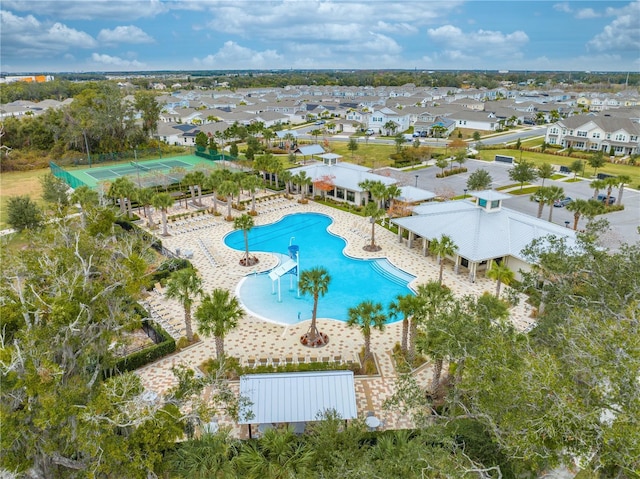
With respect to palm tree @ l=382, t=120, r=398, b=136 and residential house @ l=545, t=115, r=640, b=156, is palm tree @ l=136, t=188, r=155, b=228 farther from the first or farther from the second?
residential house @ l=545, t=115, r=640, b=156

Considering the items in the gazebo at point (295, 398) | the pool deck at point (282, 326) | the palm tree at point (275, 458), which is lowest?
the pool deck at point (282, 326)

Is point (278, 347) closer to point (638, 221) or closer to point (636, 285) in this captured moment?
point (636, 285)

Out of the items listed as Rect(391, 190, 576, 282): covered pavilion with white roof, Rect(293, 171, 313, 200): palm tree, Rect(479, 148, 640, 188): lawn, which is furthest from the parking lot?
Rect(293, 171, 313, 200): palm tree

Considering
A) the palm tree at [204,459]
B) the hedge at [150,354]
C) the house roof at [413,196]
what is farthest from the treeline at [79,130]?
the palm tree at [204,459]

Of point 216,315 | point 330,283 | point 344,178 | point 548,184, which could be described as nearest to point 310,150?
point 344,178

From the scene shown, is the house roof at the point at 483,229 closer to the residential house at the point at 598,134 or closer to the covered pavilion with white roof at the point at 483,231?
the covered pavilion with white roof at the point at 483,231
